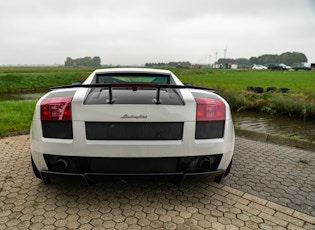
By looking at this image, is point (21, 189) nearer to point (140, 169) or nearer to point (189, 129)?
point (140, 169)

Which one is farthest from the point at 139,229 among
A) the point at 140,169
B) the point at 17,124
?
the point at 17,124

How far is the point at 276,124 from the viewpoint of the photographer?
359 inches

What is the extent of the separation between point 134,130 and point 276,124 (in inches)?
318

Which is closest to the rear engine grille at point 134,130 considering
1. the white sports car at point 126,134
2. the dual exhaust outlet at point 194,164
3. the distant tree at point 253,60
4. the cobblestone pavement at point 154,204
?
the white sports car at point 126,134

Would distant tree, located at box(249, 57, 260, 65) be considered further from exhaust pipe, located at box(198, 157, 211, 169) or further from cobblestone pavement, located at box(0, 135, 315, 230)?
exhaust pipe, located at box(198, 157, 211, 169)

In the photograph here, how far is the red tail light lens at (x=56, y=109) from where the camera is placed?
2.28 meters

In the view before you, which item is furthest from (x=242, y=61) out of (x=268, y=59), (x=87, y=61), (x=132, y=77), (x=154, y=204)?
(x=154, y=204)

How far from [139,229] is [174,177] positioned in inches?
20.9

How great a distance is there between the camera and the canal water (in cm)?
780

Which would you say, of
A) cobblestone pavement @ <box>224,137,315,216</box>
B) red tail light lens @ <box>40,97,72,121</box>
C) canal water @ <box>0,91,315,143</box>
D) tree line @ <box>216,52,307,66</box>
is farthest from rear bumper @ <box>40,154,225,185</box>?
tree line @ <box>216,52,307,66</box>

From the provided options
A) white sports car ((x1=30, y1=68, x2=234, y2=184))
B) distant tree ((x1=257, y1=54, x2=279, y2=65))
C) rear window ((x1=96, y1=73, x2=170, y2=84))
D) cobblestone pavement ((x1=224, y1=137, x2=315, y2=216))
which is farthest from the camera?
distant tree ((x1=257, y1=54, x2=279, y2=65))

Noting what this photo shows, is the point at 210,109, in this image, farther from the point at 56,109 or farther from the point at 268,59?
the point at 268,59

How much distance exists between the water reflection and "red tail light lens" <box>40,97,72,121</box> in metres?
6.95

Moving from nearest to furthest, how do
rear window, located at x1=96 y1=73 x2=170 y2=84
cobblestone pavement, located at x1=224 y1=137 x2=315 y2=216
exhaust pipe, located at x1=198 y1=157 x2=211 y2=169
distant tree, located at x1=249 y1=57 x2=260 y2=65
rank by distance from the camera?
exhaust pipe, located at x1=198 y1=157 x2=211 y2=169 → cobblestone pavement, located at x1=224 y1=137 x2=315 y2=216 → rear window, located at x1=96 y1=73 x2=170 y2=84 → distant tree, located at x1=249 y1=57 x2=260 y2=65
